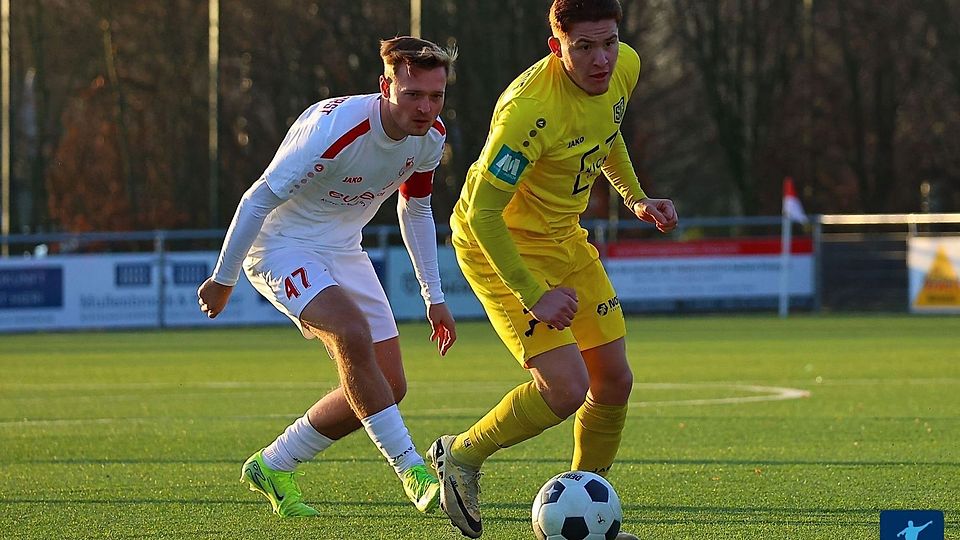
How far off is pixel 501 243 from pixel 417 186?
1.08 meters

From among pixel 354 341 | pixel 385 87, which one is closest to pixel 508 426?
pixel 354 341

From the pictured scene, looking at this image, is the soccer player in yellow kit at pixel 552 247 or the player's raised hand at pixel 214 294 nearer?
the soccer player in yellow kit at pixel 552 247

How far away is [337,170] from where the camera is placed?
6.62 m

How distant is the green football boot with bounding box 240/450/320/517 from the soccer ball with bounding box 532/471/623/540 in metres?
1.34

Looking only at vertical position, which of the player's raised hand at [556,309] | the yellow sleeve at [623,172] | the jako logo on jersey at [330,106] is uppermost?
the jako logo on jersey at [330,106]

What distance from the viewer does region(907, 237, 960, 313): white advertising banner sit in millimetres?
26172

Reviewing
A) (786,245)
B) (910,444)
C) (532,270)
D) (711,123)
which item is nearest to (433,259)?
(532,270)

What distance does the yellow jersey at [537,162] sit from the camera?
Result: 6.06 metres

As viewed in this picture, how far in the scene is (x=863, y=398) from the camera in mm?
12180

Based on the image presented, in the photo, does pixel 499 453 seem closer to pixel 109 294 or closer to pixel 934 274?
pixel 109 294

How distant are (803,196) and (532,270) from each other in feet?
120

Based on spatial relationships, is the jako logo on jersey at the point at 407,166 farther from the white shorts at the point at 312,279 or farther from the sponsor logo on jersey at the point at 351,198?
the white shorts at the point at 312,279

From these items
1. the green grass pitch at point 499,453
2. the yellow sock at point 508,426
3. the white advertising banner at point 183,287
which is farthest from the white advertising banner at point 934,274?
the yellow sock at point 508,426

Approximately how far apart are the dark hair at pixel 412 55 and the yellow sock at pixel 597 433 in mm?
1546
